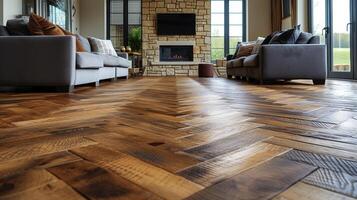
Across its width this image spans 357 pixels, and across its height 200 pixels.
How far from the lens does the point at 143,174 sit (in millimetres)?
571

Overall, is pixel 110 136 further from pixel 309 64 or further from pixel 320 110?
pixel 309 64

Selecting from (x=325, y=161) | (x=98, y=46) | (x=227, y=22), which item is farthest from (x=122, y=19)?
(x=325, y=161)

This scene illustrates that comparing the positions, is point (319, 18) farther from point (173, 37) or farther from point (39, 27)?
point (39, 27)

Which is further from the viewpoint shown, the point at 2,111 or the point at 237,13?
the point at 237,13

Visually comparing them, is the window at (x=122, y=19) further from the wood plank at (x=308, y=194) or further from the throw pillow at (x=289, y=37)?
the wood plank at (x=308, y=194)

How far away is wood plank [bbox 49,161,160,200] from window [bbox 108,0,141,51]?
8098 mm

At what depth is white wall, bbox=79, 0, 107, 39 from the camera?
8.22 meters

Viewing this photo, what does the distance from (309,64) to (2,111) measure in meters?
3.10

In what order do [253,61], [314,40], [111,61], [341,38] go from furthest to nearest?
[341,38] → [111,61] → [253,61] → [314,40]

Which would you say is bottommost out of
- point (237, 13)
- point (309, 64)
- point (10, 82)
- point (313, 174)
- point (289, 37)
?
point (313, 174)

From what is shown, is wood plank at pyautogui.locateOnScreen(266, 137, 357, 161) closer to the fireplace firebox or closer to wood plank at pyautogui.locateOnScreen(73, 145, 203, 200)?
wood plank at pyautogui.locateOnScreen(73, 145, 203, 200)

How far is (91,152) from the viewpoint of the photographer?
Result: 0.72m

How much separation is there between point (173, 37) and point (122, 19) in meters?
1.44

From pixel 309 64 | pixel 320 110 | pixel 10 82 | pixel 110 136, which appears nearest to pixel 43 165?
pixel 110 136
